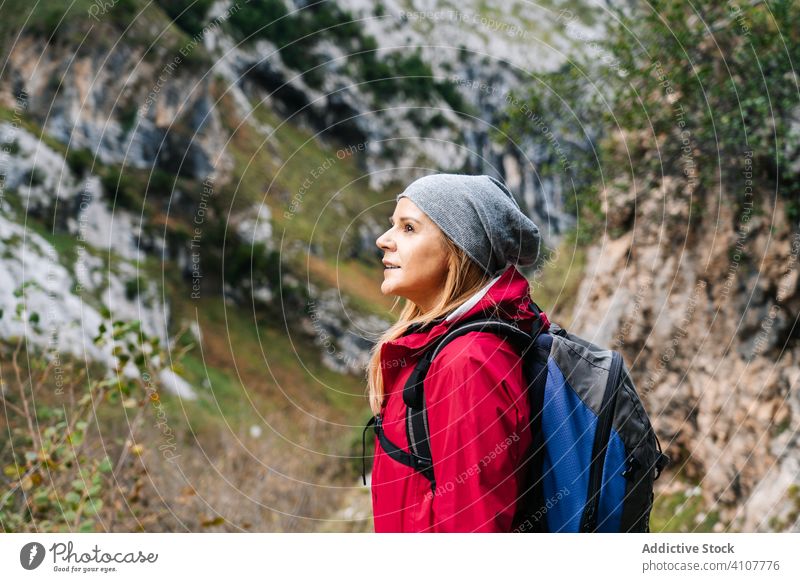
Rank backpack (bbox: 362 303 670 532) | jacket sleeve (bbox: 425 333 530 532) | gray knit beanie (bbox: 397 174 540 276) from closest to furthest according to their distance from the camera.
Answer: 1. jacket sleeve (bbox: 425 333 530 532)
2. backpack (bbox: 362 303 670 532)
3. gray knit beanie (bbox: 397 174 540 276)

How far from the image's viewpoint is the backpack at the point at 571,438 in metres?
1.70

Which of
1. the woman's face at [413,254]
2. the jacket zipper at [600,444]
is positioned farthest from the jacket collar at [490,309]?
the jacket zipper at [600,444]

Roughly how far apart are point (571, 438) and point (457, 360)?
0.33 metres

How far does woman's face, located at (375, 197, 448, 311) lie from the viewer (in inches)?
74.8

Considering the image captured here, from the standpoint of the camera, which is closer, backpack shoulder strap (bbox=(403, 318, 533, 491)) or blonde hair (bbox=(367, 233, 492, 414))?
backpack shoulder strap (bbox=(403, 318, 533, 491))

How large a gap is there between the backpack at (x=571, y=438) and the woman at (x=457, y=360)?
1.5 inches

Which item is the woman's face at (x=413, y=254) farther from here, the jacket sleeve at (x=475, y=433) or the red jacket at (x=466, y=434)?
the jacket sleeve at (x=475, y=433)

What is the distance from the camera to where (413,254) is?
6.23 feet

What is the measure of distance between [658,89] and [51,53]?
24.7 meters

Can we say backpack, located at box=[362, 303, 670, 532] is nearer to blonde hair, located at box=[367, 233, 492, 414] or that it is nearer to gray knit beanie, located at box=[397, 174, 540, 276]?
blonde hair, located at box=[367, 233, 492, 414]

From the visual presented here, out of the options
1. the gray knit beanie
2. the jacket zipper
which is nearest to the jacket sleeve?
the jacket zipper

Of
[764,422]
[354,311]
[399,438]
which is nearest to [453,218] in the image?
[399,438]

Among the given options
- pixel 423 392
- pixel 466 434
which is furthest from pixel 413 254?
pixel 466 434

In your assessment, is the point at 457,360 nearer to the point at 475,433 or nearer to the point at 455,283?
the point at 475,433
